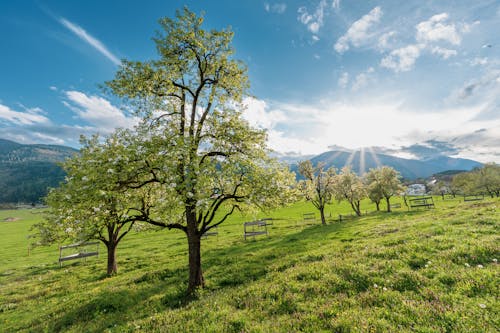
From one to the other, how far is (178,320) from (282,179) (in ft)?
28.9

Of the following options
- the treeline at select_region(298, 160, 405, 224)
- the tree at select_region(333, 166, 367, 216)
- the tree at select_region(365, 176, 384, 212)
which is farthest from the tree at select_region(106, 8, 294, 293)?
the tree at select_region(365, 176, 384, 212)

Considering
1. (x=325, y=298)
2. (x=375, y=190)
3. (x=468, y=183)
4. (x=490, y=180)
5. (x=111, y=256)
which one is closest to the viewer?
(x=325, y=298)

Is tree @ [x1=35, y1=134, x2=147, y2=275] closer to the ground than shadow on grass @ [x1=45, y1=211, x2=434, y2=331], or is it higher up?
higher up

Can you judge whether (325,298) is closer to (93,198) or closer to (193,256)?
(193,256)

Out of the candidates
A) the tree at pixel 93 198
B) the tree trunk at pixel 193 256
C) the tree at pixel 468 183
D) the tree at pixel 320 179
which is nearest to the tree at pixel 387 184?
the tree at pixel 320 179

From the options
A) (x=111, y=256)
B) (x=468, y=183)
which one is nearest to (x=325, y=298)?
(x=111, y=256)

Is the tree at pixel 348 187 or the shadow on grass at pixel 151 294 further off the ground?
the tree at pixel 348 187

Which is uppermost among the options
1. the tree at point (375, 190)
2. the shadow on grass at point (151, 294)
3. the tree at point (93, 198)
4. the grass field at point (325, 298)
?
the tree at point (93, 198)

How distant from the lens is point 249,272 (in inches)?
→ 613

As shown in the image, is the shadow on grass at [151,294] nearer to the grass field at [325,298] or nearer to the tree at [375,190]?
the grass field at [325,298]

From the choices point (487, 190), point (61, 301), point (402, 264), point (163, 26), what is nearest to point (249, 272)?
point (402, 264)

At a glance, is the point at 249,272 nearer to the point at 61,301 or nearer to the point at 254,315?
the point at 254,315

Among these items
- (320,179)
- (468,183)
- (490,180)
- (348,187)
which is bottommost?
(468,183)

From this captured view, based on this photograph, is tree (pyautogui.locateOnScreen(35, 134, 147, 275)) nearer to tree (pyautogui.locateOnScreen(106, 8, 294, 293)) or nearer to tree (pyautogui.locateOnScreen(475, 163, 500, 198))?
tree (pyautogui.locateOnScreen(106, 8, 294, 293))
